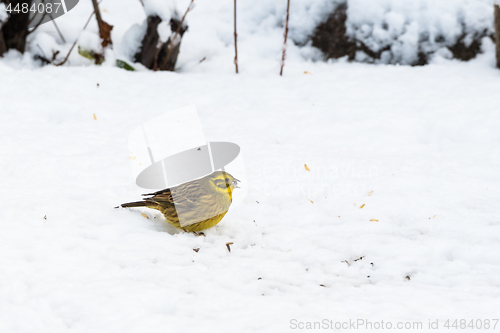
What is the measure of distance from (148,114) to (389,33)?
3930mm

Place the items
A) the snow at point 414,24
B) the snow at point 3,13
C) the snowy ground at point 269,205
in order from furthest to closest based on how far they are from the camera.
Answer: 1. the snow at point 414,24
2. the snow at point 3,13
3. the snowy ground at point 269,205

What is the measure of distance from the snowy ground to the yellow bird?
115 millimetres

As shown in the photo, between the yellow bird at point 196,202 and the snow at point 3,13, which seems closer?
the yellow bird at point 196,202

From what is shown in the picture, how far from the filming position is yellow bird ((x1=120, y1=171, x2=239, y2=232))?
7.65 ft

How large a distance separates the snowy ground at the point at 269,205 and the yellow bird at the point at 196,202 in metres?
0.11

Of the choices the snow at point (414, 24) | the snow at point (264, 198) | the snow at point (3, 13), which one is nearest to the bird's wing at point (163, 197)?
the snow at point (264, 198)

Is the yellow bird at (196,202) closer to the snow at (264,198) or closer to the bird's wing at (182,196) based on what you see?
the bird's wing at (182,196)

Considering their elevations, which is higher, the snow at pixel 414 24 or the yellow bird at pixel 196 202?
the snow at pixel 414 24

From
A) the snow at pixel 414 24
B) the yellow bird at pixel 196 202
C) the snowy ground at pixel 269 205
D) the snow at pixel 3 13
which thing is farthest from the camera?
the snow at pixel 414 24

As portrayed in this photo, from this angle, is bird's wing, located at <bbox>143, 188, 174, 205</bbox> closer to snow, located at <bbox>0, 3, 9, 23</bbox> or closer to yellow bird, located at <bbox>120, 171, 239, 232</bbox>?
yellow bird, located at <bbox>120, 171, 239, 232</bbox>

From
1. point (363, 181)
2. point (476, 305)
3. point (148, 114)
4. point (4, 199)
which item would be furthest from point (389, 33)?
point (4, 199)

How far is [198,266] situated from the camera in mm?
2029

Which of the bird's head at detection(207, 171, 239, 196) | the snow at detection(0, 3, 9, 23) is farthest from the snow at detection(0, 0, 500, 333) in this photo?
the snow at detection(0, 3, 9, 23)

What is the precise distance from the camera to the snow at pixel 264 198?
5.34 feet
